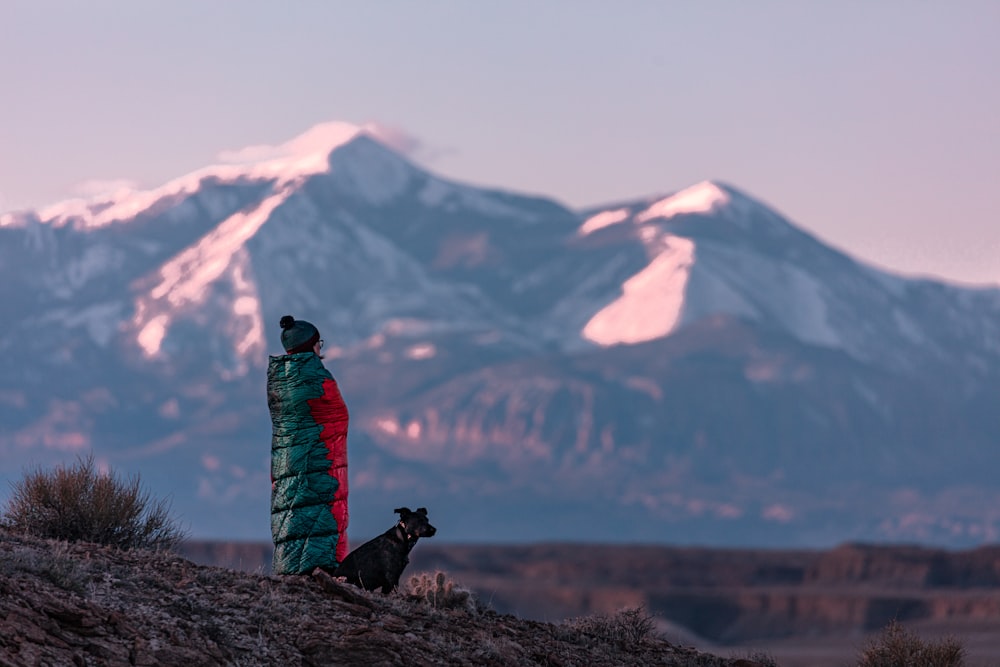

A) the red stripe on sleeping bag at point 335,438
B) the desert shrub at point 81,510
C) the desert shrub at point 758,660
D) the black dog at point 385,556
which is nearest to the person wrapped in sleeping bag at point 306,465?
the red stripe on sleeping bag at point 335,438

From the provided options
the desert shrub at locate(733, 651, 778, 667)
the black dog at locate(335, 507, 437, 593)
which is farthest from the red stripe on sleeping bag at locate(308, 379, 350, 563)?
the desert shrub at locate(733, 651, 778, 667)

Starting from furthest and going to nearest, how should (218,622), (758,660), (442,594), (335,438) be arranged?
(758,660), (442,594), (335,438), (218,622)

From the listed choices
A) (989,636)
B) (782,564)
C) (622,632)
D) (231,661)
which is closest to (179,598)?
(231,661)

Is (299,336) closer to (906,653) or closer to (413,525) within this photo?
(413,525)

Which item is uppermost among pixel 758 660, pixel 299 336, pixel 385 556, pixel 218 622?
pixel 299 336

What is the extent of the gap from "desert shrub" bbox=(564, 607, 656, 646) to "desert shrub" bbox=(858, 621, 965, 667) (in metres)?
1.93

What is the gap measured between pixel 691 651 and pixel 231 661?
5.28m

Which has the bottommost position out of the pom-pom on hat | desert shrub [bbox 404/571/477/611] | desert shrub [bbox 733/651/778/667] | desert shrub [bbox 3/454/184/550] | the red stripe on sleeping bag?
desert shrub [bbox 733/651/778/667]

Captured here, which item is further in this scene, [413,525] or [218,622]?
[413,525]

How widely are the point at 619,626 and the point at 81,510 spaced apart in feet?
15.0

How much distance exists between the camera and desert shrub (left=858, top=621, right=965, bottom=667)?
16.2 meters

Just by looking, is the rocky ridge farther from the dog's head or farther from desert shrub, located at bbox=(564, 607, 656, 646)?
desert shrub, located at bbox=(564, 607, 656, 646)

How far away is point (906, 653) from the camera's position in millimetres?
16312

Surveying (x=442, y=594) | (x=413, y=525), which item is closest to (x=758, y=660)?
(x=442, y=594)
